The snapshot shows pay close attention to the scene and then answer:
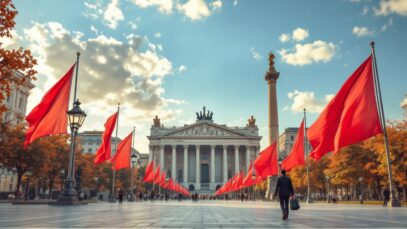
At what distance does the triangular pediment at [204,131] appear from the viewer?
14350 cm

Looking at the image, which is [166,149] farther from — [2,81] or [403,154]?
[2,81]

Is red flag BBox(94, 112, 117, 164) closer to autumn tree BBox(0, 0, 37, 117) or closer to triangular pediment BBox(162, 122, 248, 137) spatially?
autumn tree BBox(0, 0, 37, 117)

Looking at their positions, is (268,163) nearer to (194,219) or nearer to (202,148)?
(194,219)

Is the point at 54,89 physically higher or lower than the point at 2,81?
higher

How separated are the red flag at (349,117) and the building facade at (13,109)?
2170 inches

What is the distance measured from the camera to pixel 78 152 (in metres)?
66.8

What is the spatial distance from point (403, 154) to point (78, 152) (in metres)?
49.7

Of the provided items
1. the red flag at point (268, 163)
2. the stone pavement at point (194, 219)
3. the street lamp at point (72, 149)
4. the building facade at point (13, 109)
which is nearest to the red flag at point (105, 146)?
the street lamp at point (72, 149)

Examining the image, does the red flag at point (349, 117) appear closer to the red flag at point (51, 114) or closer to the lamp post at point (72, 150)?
the lamp post at point (72, 150)

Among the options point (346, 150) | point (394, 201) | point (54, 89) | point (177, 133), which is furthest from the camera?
point (177, 133)

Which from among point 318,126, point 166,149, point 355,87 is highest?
point 166,149

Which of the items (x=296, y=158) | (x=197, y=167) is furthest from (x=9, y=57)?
(x=197, y=167)

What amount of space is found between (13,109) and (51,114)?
53874 mm

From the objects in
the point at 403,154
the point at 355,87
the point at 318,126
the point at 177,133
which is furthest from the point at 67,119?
the point at 177,133
